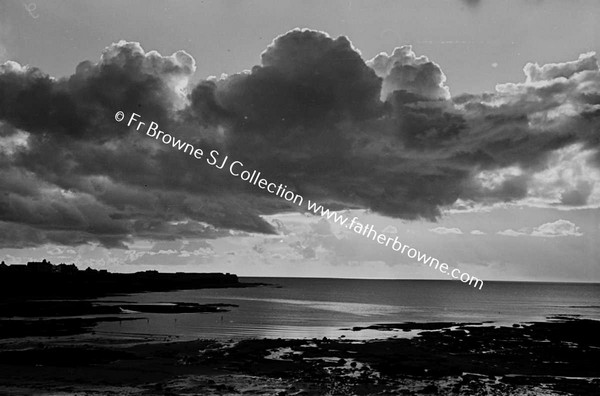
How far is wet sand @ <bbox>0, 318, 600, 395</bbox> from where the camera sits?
1342 inches

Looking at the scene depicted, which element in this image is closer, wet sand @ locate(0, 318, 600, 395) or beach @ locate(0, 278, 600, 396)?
wet sand @ locate(0, 318, 600, 395)

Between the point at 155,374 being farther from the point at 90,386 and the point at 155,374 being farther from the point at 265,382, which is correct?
the point at 265,382

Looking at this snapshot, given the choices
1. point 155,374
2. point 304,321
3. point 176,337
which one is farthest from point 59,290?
point 155,374

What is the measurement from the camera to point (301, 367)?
40594 mm

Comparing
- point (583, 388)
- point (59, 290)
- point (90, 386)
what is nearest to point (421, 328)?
point (583, 388)

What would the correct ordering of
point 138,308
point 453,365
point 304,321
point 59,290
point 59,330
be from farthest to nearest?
point 59,290, point 138,308, point 304,321, point 59,330, point 453,365

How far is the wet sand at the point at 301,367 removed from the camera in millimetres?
34094

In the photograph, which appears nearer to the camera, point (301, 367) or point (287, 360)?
point (301, 367)

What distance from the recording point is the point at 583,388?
35000 millimetres

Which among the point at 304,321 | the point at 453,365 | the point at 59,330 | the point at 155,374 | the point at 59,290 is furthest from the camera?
the point at 59,290

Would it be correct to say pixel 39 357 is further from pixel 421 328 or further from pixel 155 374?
pixel 421 328

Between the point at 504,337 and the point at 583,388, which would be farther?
the point at 504,337

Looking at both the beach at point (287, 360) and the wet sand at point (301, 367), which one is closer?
the wet sand at point (301, 367)

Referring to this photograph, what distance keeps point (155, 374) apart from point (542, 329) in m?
53.1
